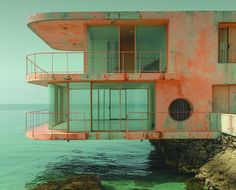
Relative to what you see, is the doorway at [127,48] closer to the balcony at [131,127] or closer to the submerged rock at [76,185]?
the balcony at [131,127]

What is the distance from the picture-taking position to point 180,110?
68.2 feet

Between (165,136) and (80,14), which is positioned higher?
(80,14)

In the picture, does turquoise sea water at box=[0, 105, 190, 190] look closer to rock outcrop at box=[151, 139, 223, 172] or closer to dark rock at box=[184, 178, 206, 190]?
dark rock at box=[184, 178, 206, 190]

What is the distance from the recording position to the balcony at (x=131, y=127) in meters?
19.4

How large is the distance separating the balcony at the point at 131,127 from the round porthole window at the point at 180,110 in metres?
0.22

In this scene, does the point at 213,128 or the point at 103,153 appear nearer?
the point at 213,128

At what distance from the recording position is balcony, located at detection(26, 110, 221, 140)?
19438 mm

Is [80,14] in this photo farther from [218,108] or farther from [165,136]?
[218,108]

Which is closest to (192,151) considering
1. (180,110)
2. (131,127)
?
(180,110)

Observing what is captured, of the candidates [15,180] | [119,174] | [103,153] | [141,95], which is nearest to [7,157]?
[103,153]

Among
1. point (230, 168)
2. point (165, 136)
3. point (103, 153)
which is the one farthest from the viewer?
point (103, 153)

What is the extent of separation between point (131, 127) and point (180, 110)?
9.20 feet

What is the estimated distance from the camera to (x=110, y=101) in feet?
66.9

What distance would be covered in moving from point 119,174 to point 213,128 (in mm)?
5860
